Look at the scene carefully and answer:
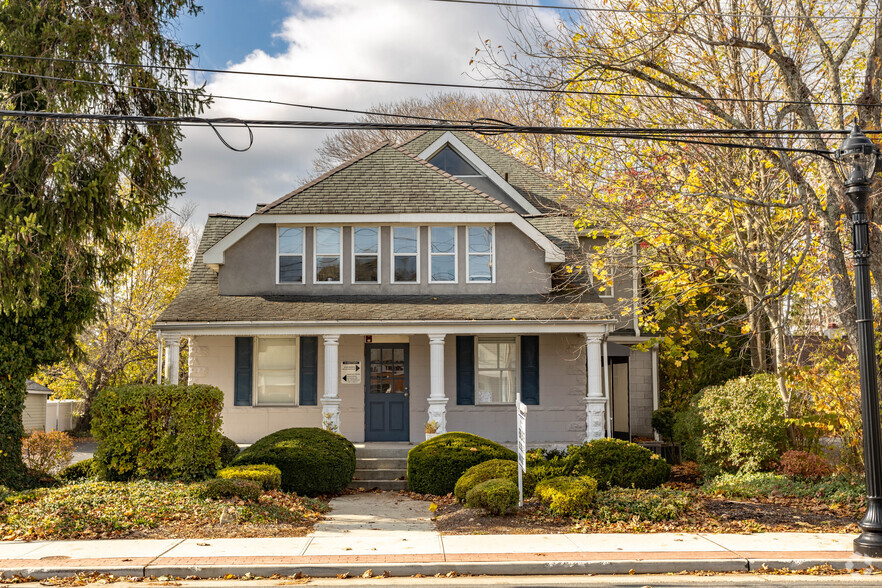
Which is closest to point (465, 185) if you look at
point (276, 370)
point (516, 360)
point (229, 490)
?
point (516, 360)

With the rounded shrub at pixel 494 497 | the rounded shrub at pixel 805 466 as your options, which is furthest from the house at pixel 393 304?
the rounded shrub at pixel 494 497

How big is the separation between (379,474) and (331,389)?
237 centimetres

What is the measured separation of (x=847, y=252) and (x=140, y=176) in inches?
538

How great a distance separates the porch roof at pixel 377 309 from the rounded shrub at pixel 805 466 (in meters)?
4.93

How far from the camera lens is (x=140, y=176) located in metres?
14.0

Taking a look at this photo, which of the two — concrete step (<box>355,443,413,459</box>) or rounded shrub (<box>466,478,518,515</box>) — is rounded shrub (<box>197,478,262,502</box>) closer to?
rounded shrub (<box>466,478,518,515</box>)

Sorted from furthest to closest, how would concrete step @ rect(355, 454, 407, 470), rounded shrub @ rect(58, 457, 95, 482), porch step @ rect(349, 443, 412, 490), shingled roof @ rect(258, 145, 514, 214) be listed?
shingled roof @ rect(258, 145, 514, 214) < concrete step @ rect(355, 454, 407, 470) < porch step @ rect(349, 443, 412, 490) < rounded shrub @ rect(58, 457, 95, 482)

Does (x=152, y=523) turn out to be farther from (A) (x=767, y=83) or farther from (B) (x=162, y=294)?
(B) (x=162, y=294)

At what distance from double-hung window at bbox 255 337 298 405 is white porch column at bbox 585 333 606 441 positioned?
7169 millimetres

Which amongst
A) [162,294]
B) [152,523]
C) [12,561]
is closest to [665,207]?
[152,523]

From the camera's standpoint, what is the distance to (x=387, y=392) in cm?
1859

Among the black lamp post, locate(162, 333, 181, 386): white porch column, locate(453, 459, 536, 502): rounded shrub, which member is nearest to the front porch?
locate(162, 333, 181, 386): white porch column

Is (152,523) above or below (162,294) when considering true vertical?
below

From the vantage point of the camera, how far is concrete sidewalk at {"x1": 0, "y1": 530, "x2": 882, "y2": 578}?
8.55 meters
